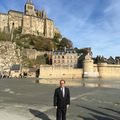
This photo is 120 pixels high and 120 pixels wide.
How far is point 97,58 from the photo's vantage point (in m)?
126

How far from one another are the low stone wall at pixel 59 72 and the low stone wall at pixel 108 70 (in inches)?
333

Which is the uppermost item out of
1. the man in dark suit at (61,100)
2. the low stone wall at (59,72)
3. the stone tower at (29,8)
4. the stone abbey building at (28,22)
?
the stone tower at (29,8)

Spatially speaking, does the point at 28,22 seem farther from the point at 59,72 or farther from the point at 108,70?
the point at 108,70

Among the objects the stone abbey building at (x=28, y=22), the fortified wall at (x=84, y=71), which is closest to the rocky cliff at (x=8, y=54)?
the fortified wall at (x=84, y=71)

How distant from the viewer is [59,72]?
96.2m

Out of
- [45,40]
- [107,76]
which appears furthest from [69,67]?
[45,40]

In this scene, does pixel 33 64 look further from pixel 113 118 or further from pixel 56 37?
pixel 113 118

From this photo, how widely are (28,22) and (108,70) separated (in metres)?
39.5

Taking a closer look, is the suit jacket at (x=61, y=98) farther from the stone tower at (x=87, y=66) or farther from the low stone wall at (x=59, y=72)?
the stone tower at (x=87, y=66)

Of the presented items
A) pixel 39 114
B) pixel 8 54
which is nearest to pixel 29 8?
pixel 8 54

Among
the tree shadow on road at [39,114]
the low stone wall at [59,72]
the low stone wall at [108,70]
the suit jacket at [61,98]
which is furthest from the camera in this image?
the low stone wall at [108,70]

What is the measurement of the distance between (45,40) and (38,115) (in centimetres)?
10501

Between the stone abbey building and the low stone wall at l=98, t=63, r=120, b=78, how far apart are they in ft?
104

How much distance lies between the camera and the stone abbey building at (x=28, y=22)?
4724 inches
